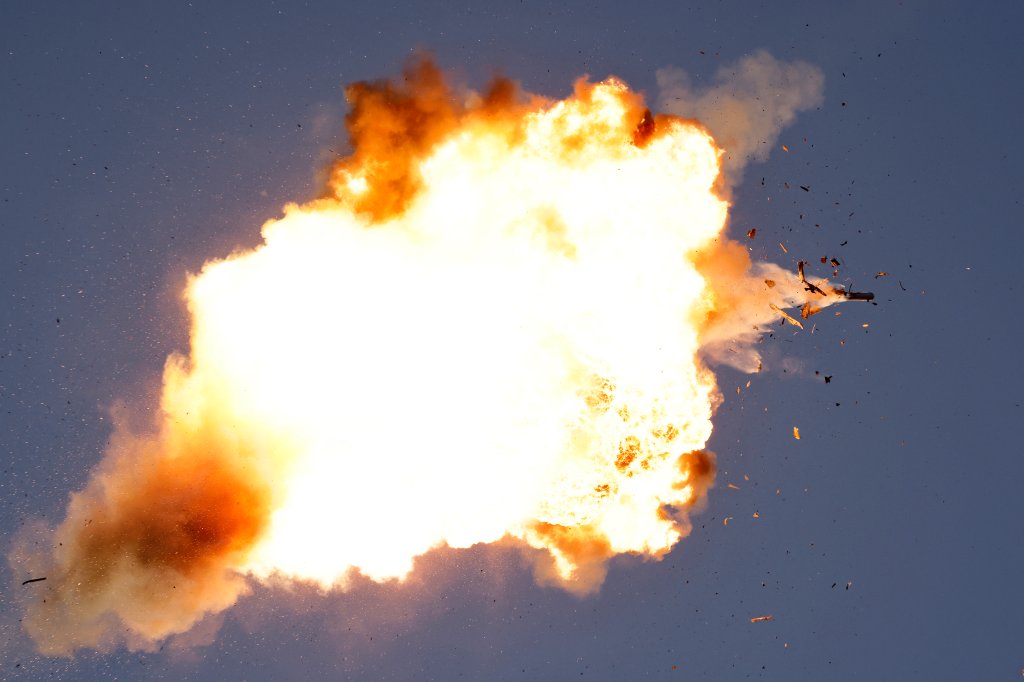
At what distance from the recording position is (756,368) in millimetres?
16531

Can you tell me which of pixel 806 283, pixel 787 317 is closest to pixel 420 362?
pixel 787 317

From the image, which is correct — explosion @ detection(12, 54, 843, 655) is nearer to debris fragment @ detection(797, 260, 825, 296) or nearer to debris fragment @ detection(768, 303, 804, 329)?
debris fragment @ detection(768, 303, 804, 329)

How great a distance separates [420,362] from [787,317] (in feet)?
25.4

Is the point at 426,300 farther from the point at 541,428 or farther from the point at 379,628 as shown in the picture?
the point at 379,628

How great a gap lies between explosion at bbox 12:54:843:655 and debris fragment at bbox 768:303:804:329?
1.00 meters

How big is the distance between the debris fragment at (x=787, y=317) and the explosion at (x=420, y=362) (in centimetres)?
100

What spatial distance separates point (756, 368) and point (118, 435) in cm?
1294

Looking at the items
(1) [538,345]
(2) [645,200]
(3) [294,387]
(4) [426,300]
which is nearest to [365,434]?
(3) [294,387]

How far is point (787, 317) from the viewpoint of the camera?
16.4 m

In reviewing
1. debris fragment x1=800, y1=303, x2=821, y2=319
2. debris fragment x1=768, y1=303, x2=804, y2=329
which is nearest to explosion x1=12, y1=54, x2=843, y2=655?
debris fragment x1=768, y1=303, x2=804, y2=329

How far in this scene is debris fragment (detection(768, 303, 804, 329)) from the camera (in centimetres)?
1628

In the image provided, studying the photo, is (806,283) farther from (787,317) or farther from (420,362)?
(420,362)

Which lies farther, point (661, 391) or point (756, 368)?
point (756, 368)

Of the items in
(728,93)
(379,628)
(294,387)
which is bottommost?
(379,628)
